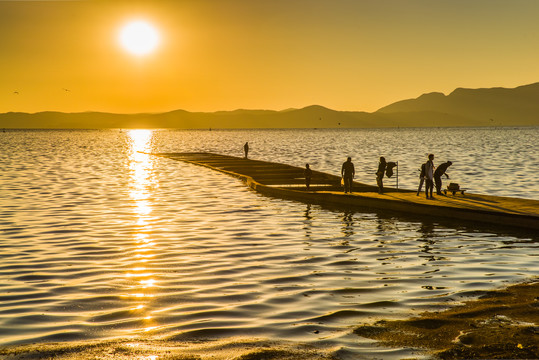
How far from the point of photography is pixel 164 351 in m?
10.1

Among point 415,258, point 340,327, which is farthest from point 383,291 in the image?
point 415,258

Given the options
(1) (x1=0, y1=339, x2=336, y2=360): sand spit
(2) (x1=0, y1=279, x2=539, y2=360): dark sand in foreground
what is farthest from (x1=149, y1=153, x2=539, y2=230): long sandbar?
(1) (x1=0, y1=339, x2=336, y2=360): sand spit

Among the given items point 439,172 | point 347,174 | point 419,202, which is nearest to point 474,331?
point 419,202

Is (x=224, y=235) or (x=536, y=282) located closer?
(x=536, y=282)

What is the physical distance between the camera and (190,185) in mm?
45938

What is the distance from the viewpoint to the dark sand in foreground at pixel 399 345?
9695 mm

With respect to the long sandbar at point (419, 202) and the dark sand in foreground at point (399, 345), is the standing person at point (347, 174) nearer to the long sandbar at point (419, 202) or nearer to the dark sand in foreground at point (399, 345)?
the long sandbar at point (419, 202)

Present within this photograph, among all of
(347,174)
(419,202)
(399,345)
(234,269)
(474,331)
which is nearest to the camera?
(399,345)

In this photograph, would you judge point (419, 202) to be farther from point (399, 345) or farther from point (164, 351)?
point (164, 351)

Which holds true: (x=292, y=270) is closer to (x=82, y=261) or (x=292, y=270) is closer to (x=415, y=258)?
(x=415, y=258)

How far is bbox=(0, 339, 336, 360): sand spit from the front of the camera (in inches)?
384

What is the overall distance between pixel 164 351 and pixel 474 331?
5118 millimetres

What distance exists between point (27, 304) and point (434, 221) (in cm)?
1716

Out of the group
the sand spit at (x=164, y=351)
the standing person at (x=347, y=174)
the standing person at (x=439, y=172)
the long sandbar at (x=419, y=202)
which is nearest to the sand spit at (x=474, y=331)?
the sand spit at (x=164, y=351)
